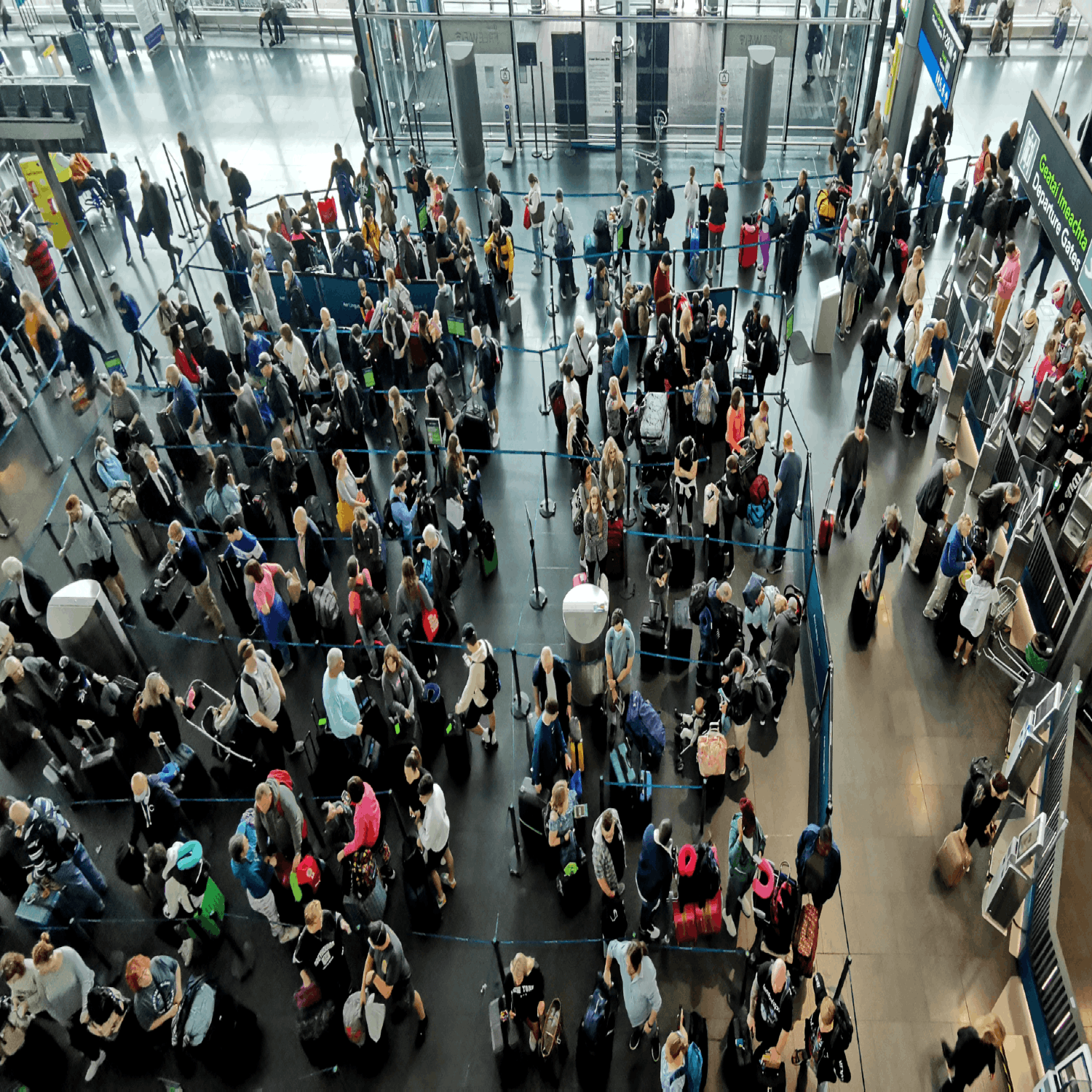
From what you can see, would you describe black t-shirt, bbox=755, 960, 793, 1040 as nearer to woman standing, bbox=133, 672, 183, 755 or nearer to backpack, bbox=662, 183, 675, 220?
woman standing, bbox=133, 672, 183, 755

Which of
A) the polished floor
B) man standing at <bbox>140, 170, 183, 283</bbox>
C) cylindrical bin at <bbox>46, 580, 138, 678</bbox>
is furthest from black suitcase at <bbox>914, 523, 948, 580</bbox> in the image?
man standing at <bbox>140, 170, 183, 283</bbox>

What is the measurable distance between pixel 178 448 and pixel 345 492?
343 centimetres

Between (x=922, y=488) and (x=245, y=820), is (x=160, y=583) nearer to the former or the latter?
(x=245, y=820)

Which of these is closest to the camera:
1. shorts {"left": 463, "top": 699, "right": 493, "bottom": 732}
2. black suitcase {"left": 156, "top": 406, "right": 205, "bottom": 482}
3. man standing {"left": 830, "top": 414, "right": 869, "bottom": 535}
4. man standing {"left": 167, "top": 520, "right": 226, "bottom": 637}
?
shorts {"left": 463, "top": 699, "right": 493, "bottom": 732}

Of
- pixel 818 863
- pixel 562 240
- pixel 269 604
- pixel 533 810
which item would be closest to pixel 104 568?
pixel 269 604

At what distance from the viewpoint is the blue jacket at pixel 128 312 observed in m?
15.6

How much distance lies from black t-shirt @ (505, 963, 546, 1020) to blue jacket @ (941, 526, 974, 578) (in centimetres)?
656

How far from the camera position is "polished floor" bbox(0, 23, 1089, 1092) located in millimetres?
8711

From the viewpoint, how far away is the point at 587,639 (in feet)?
34.4

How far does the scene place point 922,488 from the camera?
12.0 m

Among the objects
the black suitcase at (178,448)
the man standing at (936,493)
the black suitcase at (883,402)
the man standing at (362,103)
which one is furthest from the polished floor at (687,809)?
the man standing at (362,103)

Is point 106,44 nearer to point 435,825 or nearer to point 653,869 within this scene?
point 435,825

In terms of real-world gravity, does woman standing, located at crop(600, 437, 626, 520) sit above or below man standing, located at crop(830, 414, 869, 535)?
below

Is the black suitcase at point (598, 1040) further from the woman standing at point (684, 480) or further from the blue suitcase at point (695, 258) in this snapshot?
the blue suitcase at point (695, 258)
